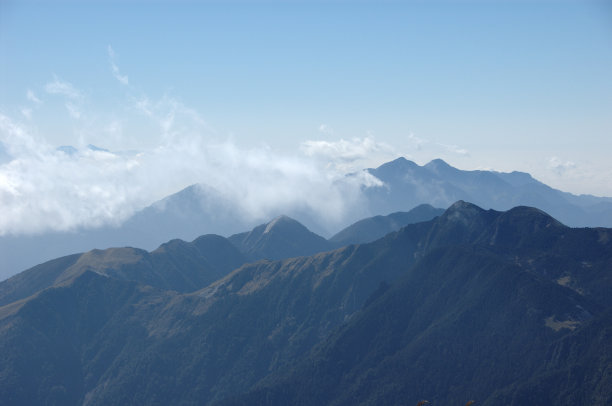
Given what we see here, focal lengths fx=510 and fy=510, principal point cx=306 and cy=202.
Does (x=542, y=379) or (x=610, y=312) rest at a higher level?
(x=610, y=312)

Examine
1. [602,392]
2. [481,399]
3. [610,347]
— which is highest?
[610,347]

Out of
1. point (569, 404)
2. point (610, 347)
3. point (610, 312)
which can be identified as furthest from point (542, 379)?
point (610, 312)

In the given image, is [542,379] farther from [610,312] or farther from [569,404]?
[610,312]

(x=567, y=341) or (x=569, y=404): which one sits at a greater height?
(x=567, y=341)

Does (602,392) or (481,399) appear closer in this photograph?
(602,392)

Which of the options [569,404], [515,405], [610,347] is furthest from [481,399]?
[610,347]

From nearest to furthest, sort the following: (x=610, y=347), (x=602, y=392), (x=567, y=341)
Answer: (x=602, y=392), (x=610, y=347), (x=567, y=341)

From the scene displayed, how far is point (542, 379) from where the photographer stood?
184875 millimetres

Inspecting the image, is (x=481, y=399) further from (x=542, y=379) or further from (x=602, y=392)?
(x=602, y=392)

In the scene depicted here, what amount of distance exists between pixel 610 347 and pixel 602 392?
19121mm

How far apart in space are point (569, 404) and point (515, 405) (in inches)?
683

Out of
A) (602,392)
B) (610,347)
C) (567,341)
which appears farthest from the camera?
(567,341)

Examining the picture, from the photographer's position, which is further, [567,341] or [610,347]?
[567,341]

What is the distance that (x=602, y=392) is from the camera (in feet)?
549
